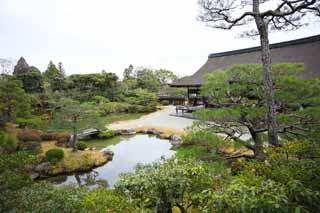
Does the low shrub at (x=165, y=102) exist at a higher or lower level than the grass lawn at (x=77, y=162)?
higher

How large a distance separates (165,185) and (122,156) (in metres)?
5.31

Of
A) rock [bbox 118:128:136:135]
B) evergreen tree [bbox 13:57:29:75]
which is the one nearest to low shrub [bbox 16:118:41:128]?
rock [bbox 118:128:136:135]

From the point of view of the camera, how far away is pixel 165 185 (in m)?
1.94

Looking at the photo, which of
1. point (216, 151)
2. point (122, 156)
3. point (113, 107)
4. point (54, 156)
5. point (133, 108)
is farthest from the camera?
point (133, 108)

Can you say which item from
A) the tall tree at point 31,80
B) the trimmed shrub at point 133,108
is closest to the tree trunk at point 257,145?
the trimmed shrub at point 133,108

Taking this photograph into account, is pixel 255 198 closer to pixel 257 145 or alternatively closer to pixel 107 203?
pixel 107 203

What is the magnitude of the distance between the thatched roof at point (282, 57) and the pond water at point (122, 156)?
10.9ft

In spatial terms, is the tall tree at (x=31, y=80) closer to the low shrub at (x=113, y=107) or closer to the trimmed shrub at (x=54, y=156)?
the low shrub at (x=113, y=107)

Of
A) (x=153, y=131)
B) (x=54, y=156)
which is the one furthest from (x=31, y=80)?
(x=54, y=156)

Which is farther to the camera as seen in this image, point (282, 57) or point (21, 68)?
point (21, 68)

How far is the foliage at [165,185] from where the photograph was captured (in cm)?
197

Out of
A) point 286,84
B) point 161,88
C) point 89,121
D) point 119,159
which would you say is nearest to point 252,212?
point 286,84

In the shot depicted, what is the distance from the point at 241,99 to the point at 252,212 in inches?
127

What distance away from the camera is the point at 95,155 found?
6.61 m
